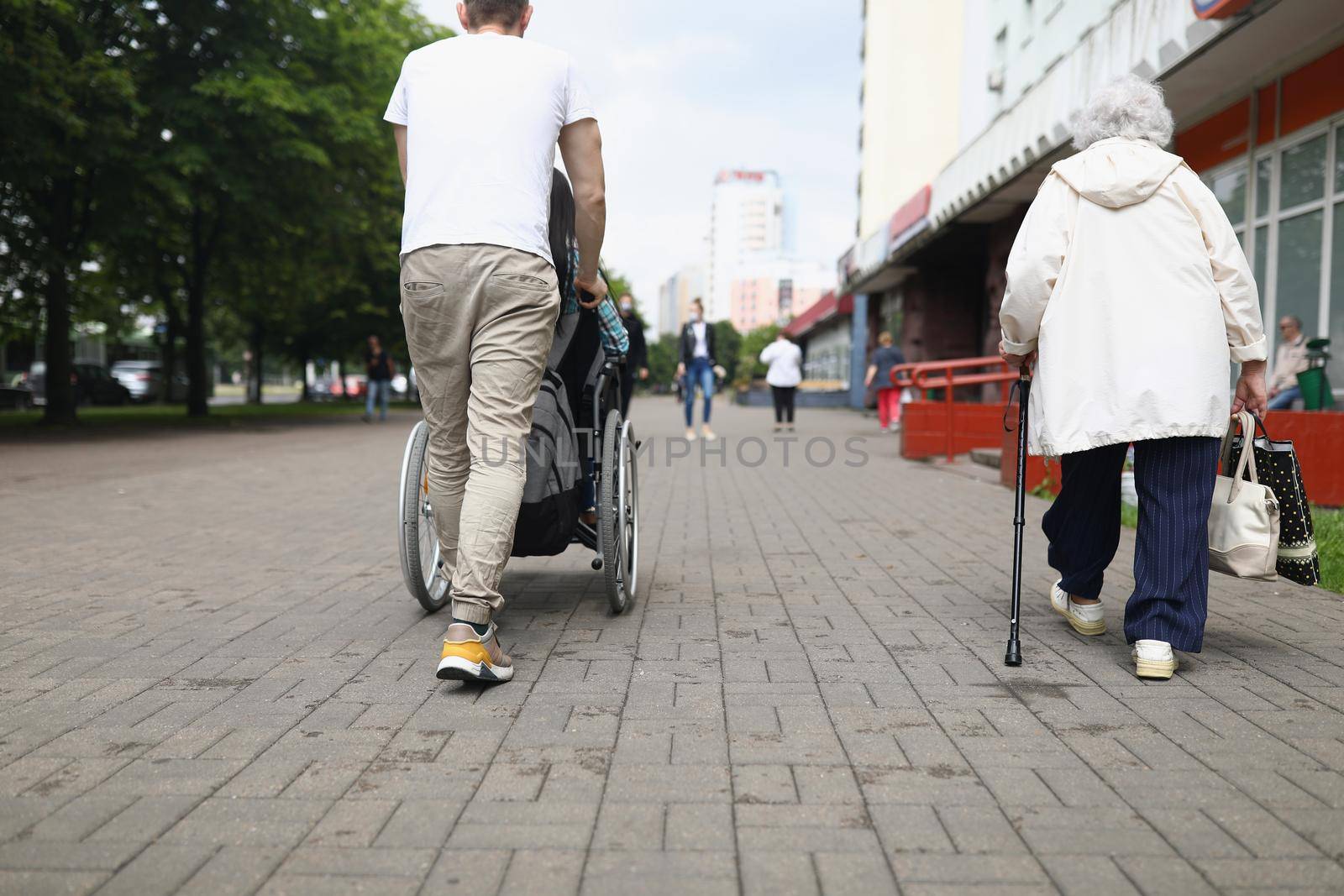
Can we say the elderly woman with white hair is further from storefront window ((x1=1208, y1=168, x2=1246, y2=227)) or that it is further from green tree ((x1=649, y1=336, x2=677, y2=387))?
green tree ((x1=649, y1=336, x2=677, y2=387))

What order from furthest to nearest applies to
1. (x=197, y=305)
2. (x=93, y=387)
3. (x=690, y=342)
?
(x=93, y=387)
(x=197, y=305)
(x=690, y=342)

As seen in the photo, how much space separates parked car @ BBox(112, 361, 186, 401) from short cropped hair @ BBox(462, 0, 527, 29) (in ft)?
136

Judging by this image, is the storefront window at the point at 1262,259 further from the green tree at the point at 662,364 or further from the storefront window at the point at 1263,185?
the green tree at the point at 662,364

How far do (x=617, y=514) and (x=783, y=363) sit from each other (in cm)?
1561

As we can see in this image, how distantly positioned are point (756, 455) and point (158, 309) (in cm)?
2656

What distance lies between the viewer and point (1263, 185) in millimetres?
12180

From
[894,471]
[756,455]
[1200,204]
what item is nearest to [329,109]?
[756,455]

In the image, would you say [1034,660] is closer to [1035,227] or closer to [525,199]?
[1035,227]

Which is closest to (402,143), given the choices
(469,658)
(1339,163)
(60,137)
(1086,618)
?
(469,658)

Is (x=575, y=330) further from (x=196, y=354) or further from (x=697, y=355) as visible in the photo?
(x=196, y=354)

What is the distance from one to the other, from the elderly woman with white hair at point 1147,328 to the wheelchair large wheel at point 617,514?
1.59 meters

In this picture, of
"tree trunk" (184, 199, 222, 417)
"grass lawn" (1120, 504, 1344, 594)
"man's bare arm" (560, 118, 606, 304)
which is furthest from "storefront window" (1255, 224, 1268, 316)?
"tree trunk" (184, 199, 222, 417)

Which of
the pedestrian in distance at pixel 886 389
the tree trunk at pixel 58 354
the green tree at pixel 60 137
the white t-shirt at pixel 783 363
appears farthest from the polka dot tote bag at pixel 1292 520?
the tree trunk at pixel 58 354

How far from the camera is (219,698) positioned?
3367 millimetres
